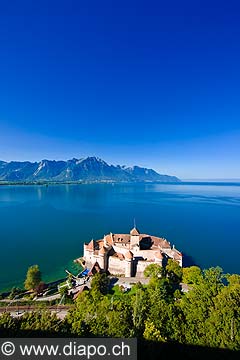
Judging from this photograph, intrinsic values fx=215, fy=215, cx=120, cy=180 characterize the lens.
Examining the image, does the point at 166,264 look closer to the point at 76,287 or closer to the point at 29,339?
the point at 76,287

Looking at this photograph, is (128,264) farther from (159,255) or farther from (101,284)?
(101,284)

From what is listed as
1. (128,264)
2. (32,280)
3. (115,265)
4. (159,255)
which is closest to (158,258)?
(159,255)

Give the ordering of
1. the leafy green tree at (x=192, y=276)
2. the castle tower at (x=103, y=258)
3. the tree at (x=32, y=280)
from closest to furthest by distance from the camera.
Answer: the leafy green tree at (x=192, y=276) → the tree at (x=32, y=280) → the castle tower at (x=103, y=258)

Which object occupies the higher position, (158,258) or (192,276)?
(158,258)

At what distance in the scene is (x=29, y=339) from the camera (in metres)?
11.7

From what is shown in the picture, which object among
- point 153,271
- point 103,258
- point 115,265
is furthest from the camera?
point 115,265

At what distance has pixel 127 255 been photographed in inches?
1326

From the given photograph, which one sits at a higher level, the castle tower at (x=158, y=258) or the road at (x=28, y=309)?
the castle tower at (x=158, y=258)

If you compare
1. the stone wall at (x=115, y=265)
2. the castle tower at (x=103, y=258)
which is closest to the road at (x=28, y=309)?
the castle tower at (x=103, y=258)

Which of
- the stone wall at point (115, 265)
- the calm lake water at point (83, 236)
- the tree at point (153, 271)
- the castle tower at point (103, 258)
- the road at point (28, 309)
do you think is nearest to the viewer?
the road at point (28, 309)

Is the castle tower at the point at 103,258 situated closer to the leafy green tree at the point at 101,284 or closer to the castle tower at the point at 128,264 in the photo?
the castle tower at the point at 128,264

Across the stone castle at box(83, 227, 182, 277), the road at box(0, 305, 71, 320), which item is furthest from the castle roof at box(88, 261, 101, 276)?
the road at box(0, 305, 71, 320)

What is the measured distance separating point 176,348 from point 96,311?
632cm

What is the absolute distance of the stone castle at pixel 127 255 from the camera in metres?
34.4
